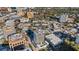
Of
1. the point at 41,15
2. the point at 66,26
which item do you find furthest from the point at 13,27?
the point at 66,26

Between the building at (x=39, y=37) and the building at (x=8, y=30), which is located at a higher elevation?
the building at (x=8, y=30)

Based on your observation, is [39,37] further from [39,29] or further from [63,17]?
[63,17]

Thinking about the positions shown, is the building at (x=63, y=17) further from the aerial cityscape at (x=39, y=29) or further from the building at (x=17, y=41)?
the building at (x=17, y=41)

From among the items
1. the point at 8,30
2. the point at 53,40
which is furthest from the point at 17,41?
the point at 53,40

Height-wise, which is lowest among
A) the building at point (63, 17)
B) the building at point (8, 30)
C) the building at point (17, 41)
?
the building at point (17, 41)

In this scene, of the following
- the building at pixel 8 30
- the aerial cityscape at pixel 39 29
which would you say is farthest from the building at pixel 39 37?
the building at pixel 8 30

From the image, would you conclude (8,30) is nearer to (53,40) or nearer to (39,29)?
(39,29)

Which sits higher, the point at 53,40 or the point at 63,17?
the point at 63,17
